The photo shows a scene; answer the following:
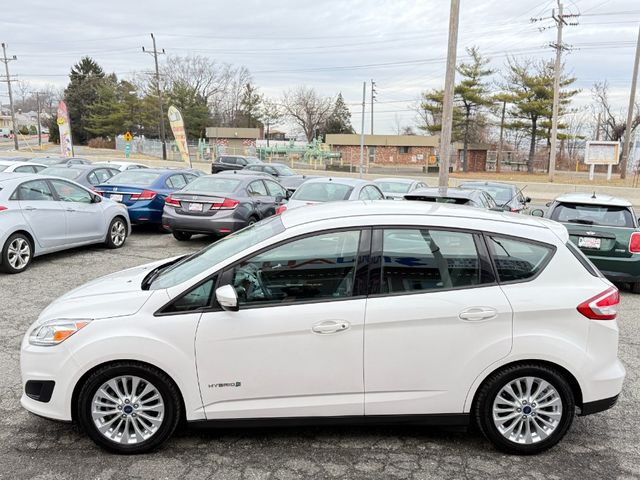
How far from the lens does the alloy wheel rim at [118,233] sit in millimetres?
10391

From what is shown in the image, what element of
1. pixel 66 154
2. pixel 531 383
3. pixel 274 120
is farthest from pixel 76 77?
pixel 531 383

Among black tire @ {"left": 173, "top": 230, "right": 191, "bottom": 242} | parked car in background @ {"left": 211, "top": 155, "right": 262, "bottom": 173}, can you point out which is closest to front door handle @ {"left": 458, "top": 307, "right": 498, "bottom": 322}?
black tire @ {"left": 173, "top": 230, "right": 191, "bottom": 242}

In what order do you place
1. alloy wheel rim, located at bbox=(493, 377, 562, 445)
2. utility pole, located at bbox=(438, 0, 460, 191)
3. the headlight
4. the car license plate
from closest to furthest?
the headlight, alloy wheel rim, located at bbox=(493, 377, 562, 445), the car license plate, utility pole, located at bbox=(438, 0, 460, 191)

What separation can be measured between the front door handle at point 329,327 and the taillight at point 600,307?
1.50m

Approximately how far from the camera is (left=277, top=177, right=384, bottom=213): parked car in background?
10570 mm

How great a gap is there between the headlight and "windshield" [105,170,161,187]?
30.0 ft

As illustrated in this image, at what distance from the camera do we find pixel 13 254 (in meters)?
8.13

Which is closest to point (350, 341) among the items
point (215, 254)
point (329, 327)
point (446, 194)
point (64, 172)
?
point (329, 327)

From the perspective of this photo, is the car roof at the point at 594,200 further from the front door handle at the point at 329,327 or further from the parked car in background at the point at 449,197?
the front door handle at the point at 329,327

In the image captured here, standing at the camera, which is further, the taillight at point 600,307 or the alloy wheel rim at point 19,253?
the alloy wheel rim at point 19,253

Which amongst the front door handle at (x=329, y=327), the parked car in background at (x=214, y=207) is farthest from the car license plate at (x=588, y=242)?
the parked car in background at (x=214, y=207)

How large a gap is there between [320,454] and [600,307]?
79.7 inches

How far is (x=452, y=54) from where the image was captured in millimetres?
15984

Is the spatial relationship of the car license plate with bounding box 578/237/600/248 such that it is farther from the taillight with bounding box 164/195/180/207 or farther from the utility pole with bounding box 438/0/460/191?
the utility pole with bounding box 438/0/460/191
